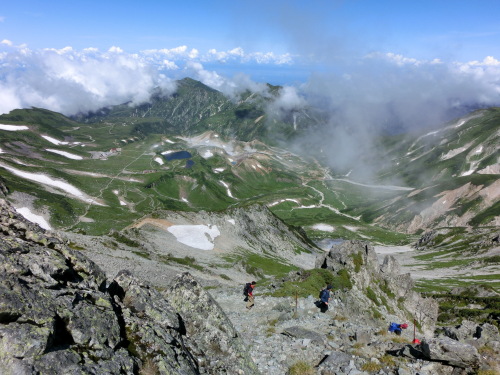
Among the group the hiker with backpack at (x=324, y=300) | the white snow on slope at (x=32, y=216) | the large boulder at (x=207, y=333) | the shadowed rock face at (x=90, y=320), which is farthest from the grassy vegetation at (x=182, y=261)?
the white snow on slope at (x=32, y=216)

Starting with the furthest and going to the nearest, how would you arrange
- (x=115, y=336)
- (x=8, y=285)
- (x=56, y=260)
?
(x=56, y=260)
(x=115, y=336)
(x=8, y=285)

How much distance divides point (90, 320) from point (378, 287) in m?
54.1

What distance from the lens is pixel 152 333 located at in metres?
15.2

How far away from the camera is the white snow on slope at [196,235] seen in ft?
338

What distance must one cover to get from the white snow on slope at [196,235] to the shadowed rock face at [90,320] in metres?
83.9

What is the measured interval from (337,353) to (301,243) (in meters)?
131

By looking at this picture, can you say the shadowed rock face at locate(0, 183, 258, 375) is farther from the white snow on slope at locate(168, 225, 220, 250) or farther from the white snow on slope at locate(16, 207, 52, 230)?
the white snow on slope at locate(16, 207, 52, 230)

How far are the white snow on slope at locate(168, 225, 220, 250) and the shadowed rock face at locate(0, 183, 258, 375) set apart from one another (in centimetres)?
8394

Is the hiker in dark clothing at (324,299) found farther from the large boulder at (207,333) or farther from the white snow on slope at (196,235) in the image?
the white snow on slope at (196,235)

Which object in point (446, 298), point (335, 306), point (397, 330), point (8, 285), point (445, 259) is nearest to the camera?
point (8, 285)

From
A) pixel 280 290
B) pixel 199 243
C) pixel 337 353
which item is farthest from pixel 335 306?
pixel 199 243

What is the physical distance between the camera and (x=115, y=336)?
541 inches

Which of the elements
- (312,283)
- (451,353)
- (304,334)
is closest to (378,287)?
(312,283)

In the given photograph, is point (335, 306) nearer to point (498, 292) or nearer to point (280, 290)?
point (280, 290)
